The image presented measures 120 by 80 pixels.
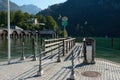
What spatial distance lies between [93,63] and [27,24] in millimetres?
109412

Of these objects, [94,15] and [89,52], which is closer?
[89,52]

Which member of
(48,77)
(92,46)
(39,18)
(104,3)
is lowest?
(48,77)

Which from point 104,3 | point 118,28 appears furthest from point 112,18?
point 104,3

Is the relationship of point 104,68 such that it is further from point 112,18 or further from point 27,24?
point 112,18

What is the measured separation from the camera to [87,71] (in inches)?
417

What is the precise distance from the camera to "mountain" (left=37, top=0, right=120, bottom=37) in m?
149

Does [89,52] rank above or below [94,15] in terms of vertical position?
below

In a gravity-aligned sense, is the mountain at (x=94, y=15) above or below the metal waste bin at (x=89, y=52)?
above

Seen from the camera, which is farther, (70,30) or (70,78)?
(70,30)

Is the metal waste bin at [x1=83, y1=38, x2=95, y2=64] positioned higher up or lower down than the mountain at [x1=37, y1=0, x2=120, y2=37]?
lower down

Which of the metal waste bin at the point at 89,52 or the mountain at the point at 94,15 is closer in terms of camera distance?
the metal waste bin at the point at 89,52

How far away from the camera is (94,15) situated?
158 metres

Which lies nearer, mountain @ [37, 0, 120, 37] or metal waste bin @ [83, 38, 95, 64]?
metal waste bin @ [83, 38, 95, 64]

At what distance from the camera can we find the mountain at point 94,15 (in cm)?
14935
